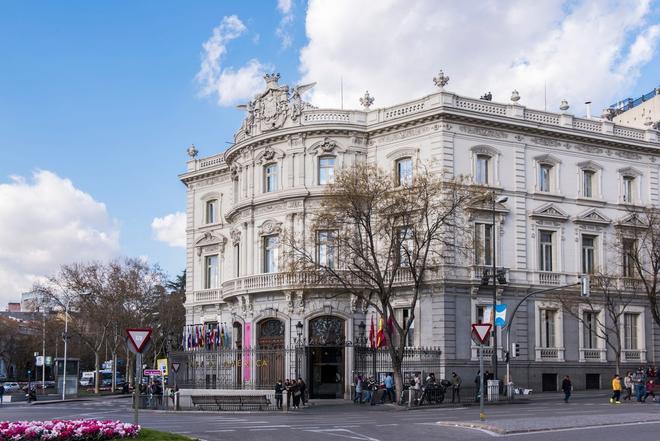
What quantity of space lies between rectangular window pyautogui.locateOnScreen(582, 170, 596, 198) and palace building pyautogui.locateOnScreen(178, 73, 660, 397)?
7 cm

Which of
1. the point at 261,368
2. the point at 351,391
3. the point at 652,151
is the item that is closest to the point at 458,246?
the point at 351,391

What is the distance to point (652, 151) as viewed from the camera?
192ft

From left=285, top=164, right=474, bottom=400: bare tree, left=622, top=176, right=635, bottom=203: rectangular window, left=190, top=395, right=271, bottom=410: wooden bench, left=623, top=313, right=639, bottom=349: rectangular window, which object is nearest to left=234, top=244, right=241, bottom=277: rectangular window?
left=285, top=164, right=474, bottom=400: bare tree

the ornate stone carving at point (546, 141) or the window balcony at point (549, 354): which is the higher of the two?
the ornate stone carving at point (546, 141)

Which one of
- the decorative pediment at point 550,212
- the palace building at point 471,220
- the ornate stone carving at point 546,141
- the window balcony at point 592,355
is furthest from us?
the window balcony at point 592,355

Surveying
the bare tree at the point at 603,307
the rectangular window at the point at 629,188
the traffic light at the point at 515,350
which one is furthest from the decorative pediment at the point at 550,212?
the traffic light at the point at 515,350

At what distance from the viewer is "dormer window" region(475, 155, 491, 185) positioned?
52062mm

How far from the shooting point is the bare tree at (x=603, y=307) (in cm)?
5247

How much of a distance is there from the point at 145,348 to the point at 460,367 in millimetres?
30454

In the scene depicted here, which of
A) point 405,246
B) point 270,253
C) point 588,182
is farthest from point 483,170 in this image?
point 270,253

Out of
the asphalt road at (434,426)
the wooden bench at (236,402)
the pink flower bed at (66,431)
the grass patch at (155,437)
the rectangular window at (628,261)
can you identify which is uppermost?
the rectangular window at (628,261)

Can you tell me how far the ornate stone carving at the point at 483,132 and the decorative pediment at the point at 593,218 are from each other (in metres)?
6.73

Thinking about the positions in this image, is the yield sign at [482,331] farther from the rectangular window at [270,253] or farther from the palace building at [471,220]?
the rectangular window at [270,253]

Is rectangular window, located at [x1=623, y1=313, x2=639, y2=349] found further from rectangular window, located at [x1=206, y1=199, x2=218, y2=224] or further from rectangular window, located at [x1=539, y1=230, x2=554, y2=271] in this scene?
rectangular window, located at [x1=206, y1=199, x2=218, y2=224]
